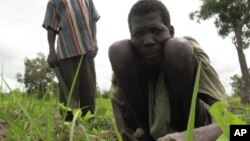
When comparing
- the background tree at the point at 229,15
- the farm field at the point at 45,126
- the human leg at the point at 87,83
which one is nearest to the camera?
the farm field at the point at 45,126

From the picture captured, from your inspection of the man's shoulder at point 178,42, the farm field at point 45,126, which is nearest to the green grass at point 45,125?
the farm field at point 45,126

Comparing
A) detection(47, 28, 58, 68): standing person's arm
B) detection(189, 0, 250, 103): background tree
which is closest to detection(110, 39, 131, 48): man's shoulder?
detection(47, 28, 58, 68): standing person's arm

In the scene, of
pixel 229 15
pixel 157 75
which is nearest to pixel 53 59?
pixel 157 75

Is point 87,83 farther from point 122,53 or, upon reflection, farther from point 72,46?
point 122,53

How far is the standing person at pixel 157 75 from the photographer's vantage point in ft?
5.74

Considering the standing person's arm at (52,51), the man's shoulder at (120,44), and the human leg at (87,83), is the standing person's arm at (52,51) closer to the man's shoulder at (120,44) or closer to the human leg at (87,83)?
the human leg at (87,83)

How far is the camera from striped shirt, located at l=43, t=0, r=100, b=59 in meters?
4.00

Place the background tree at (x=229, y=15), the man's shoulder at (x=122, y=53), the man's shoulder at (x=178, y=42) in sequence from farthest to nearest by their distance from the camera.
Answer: the background tree at (x=229, y=15) → the man's shoulder at (x=122, y=53) → the man's shoulder at (x=178, y=42)

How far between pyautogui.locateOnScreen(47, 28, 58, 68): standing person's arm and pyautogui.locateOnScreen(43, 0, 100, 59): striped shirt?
0.04 m

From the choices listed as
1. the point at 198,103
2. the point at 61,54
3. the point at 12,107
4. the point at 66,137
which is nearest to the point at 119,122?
the point at 66,137

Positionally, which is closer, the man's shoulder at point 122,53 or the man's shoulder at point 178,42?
the man's shoulder at point 178,42

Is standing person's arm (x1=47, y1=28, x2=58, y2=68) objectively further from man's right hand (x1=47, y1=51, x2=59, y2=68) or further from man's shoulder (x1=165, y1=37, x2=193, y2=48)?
man's shoulder (x1=165, y1=37, x2=193, y2=48)

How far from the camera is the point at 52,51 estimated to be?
401 cm

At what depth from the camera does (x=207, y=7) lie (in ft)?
66.6
